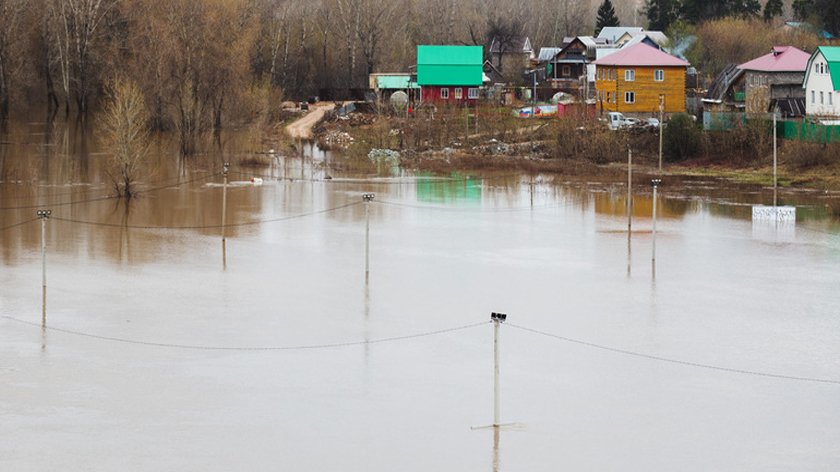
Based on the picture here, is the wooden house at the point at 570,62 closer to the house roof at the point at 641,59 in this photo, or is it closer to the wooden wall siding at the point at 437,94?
the wooden wall siding at the point at 437,94

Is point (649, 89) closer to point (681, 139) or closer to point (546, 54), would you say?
point (681, 139)

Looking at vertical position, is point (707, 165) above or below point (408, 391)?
above

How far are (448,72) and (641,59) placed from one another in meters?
15.3

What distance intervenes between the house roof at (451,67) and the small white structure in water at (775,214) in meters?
41.2

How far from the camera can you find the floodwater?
12914mm

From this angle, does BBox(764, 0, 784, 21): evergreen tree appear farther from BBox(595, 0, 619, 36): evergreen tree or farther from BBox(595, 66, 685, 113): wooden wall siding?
BBox(595, 66, 685, 113): wooden wall siding

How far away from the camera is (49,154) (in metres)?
48.4

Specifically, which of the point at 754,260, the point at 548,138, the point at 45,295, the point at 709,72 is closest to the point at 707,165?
the point at 548,138

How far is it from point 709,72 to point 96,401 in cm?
7541

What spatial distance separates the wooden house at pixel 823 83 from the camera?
49406 mm

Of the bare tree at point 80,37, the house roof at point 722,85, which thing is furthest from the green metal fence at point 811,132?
the bare tree at point 80,37

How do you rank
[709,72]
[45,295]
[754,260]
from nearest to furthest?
[45,295]
[754,260]
[709,72]

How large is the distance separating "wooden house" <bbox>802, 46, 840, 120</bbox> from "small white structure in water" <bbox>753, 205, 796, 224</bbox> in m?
17.5

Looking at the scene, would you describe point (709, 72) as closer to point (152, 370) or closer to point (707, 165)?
point (707, 165)
